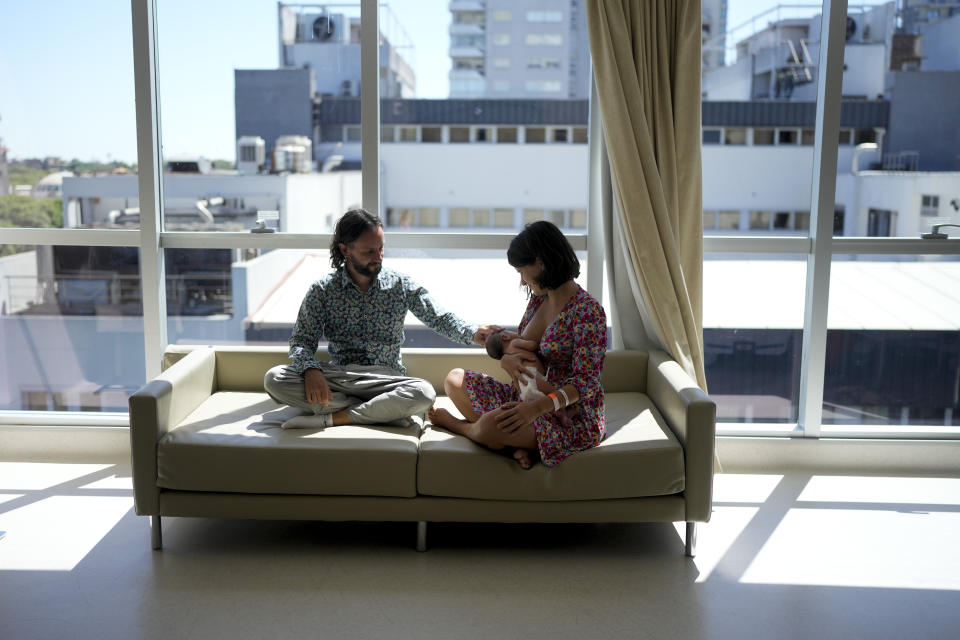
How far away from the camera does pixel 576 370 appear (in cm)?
319

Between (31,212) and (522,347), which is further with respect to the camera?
(31,212)

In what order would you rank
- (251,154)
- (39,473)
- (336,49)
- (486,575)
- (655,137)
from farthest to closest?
(251,154) → (336,49) → (39,473) → (655,137) → (486,575)

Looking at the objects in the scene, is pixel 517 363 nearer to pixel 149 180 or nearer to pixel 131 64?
pixel 149 180

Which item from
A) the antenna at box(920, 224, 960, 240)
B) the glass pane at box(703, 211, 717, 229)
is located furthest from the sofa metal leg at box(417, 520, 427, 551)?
the antenna at box(920, 224, 960, 240)

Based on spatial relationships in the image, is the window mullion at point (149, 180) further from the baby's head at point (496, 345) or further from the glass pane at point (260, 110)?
the baby's head at point (496, 345)

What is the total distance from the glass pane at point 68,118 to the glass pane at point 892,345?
3.64m

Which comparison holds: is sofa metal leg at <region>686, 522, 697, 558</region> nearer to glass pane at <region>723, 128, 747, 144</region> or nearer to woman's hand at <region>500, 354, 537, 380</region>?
woman's hand at <region>500, 354, 537, 380</region>

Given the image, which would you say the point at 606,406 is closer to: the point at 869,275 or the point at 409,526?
the point at 409,526

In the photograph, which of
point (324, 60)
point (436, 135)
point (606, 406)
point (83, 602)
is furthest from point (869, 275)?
point (83, 602)

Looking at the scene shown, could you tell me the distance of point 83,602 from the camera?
9.46ft

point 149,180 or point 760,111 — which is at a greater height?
point 760,111

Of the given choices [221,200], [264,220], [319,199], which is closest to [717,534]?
[319,199]

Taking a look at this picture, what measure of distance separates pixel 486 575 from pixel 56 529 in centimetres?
176

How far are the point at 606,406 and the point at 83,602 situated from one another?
214 cm
